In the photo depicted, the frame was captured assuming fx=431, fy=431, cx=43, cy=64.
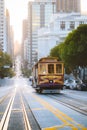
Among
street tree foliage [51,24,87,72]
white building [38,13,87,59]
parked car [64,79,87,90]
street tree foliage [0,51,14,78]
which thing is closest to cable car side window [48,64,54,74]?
parked car [64,79,87,90]

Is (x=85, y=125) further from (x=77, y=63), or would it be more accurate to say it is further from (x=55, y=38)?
(x=55, y=38)

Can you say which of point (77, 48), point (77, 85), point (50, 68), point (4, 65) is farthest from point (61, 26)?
point (50, 68)

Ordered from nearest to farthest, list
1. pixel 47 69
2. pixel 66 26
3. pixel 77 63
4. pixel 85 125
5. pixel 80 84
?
1. pixel 85 125
2. pixel 47 69
3. pixel 80 84
4. pixel 77 63
5. pixel 66 26

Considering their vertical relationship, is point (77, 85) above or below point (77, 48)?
below

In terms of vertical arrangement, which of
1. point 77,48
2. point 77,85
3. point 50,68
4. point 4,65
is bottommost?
point 77,85

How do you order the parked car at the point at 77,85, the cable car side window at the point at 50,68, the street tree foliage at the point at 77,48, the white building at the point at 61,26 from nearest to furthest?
the cable car side window at the point at 50,68
the parked car at the point at 77,85
the street tree foliage at the point at 77,48
the white building at the point at 61,26

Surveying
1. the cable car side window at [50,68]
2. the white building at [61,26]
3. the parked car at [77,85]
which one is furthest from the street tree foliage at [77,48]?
the white building at [61,26]

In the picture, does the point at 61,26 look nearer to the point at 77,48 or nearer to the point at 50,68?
the point at 77,48

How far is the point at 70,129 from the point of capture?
13.3 meters

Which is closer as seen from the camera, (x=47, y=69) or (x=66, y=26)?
(x=47, y=69)

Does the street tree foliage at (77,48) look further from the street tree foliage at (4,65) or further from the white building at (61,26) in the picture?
the white building at (61,26)

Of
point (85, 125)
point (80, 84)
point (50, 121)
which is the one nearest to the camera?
point (85, 125)

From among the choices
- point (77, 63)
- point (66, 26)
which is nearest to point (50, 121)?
point (77, 63)

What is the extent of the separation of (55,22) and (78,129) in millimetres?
123845
